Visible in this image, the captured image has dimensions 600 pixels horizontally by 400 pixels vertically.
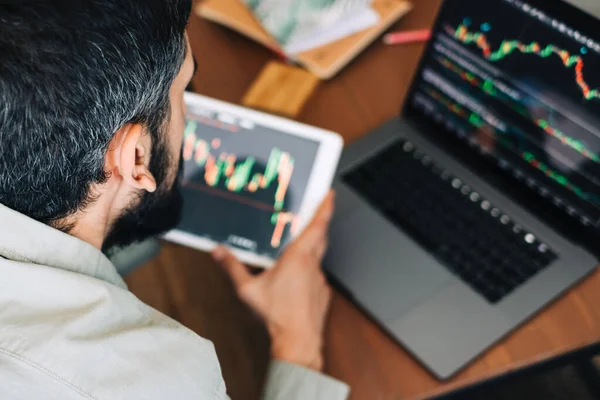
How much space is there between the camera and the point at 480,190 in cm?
79

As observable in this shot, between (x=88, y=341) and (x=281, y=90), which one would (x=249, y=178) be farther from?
(x=88, y=341)

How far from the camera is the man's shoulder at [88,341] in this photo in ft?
1.54

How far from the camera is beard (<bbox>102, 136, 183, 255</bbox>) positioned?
631 mm

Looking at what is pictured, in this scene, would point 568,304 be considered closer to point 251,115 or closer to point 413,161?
point 413,161

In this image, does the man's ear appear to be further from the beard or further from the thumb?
the thumb

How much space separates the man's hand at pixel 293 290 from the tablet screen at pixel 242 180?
4cm

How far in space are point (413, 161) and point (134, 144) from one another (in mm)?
430

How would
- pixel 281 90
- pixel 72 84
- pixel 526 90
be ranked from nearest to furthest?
pixel 72 84 < pixel 526 90 < pixel 281 90

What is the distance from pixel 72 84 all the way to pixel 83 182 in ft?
0.39

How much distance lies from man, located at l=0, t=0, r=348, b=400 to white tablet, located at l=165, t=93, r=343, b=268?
0.54 ft

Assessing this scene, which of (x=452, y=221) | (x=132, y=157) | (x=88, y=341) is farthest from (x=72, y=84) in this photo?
(x=452, y=221)

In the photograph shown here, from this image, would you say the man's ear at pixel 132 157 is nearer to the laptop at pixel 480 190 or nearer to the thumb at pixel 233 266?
the thumb at pixel 233 266

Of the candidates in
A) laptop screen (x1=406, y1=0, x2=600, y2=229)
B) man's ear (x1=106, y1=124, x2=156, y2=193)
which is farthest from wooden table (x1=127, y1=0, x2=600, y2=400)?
man's ear (x1=106, y1=124, x2=156, y2=193)

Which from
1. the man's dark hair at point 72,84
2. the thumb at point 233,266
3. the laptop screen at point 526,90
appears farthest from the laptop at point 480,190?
the man's dark hair at point 72,84
